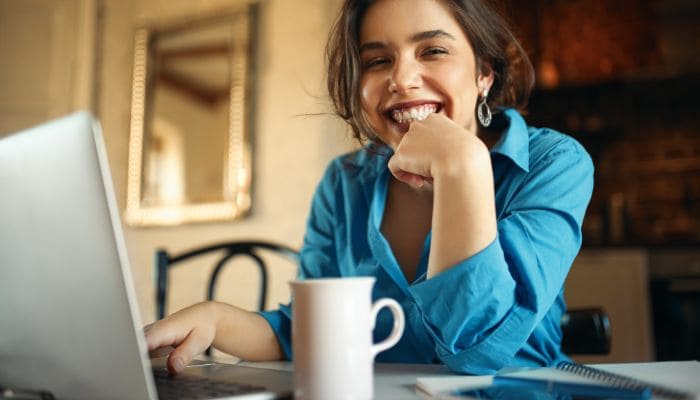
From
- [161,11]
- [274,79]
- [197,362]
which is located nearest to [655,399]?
[197,362]

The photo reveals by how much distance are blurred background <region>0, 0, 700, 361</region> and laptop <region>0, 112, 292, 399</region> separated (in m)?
2.03

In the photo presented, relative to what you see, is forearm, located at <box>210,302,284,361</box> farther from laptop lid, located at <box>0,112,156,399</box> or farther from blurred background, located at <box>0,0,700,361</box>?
blurred background, located at <box>0,0,700,361</box>

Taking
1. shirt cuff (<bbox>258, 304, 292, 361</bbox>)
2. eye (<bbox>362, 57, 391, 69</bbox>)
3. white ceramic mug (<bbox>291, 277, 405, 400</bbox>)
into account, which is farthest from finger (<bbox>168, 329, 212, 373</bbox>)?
eye (<bbox>362, 57, 391, 69</bbox>)

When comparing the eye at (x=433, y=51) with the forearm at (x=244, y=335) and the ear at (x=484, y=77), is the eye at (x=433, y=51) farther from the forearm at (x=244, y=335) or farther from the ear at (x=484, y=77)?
the forearm at (x=244, y=335)

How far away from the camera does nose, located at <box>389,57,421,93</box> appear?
900 mm

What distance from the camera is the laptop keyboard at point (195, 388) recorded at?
529mm

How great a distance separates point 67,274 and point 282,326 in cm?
54

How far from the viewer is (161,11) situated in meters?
3.10

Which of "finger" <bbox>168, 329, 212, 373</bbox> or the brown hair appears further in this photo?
the brown hair

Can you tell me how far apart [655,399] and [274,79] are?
244cm

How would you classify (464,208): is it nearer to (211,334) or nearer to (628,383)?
(628,383)

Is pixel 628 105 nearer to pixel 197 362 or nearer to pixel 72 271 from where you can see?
pixel 197 362

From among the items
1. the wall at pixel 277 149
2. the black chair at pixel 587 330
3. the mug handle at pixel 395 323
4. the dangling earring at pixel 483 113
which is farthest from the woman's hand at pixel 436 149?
the wall at pixel 277 149

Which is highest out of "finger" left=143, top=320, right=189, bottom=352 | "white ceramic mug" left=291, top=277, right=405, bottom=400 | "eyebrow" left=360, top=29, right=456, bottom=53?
"eyebrow" left=360, top=29, right=456, bottom=53
